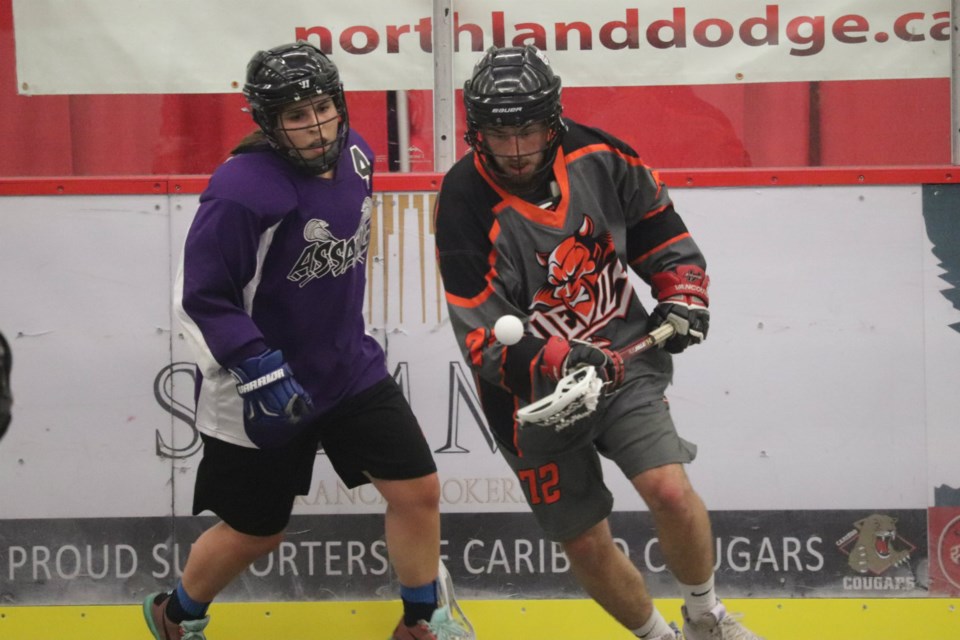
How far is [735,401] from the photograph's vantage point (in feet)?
14.3

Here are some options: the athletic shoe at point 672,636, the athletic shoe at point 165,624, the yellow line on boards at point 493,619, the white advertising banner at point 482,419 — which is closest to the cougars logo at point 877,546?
the white advertising banner at point 482,419

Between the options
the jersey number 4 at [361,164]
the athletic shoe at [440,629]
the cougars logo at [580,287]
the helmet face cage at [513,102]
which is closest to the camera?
the helmet face cage at [513,102]

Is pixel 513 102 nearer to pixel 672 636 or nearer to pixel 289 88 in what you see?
pixel 289 88

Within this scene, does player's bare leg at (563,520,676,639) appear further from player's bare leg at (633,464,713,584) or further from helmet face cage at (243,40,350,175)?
helmet face cage at (243,40,350,175)

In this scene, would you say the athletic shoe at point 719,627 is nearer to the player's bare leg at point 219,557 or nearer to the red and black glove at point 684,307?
the red and black glove at point 684,307

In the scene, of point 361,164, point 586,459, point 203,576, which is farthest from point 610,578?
point 361,164

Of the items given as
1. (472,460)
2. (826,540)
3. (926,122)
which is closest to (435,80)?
(472,460)

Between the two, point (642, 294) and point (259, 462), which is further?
point (642, 294)

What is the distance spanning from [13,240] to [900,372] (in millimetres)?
2743

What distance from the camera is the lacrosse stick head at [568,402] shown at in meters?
3.22

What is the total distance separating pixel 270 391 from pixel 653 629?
1157 millimetres

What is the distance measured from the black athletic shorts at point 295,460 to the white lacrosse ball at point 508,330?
0.71 m

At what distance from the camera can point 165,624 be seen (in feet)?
13.3

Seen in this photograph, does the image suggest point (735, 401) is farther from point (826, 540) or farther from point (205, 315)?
point (205, 315)
